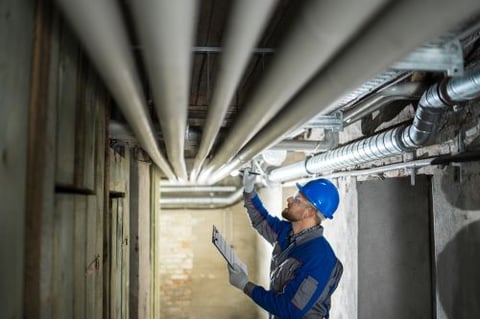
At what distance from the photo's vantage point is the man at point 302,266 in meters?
1.61

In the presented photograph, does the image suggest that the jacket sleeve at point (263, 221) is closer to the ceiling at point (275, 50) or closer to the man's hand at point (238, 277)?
the man's hand at point (238, 277)

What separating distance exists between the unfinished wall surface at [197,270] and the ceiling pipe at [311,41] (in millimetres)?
5183

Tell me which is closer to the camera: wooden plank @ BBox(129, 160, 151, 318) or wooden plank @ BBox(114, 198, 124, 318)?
wooden plank @ BBox(114, 198, 124, 318)

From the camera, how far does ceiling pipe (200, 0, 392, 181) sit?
0.49 meters

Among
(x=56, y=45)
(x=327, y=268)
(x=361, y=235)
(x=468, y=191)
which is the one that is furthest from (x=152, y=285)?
(x=56, y=45)

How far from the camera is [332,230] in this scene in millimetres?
2855

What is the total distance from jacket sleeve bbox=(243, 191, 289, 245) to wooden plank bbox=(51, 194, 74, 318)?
51.8 inches

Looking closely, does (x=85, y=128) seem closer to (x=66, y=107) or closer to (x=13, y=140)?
(x=66, y=107)

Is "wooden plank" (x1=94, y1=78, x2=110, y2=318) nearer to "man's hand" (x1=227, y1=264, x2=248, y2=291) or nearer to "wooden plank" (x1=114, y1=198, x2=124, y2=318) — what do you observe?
"wooden plank" (x1=114, y1=198, x2=124, y2=318)

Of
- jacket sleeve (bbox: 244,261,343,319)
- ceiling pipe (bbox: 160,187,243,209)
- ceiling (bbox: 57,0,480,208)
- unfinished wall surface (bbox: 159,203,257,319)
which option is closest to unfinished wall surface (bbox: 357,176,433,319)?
jacket sleeve (bbox: 244,261,343,319)

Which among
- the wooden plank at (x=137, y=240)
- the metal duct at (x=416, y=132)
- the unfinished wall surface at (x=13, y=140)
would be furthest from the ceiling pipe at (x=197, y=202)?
the unfinished wall surface at (x=13, y=140)

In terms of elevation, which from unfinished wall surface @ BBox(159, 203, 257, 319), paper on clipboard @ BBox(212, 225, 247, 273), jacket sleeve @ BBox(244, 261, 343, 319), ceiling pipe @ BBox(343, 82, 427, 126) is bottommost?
unfinished wall surface @ BBox(159, 203, 257, 319)

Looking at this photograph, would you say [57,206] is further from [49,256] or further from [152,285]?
[152,285]

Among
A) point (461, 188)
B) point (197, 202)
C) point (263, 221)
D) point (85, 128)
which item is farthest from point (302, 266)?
point (197, 202)
